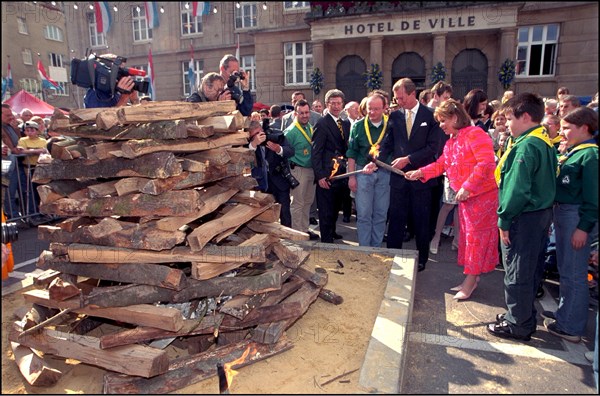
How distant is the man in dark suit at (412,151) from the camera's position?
214 inches

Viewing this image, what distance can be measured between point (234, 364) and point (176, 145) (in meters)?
1.84

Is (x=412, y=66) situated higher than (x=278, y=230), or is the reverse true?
(x=412, y=66)

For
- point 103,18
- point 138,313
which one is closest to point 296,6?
point 103,18

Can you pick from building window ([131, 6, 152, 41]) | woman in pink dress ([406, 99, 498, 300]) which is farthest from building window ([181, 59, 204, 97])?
woman in pink dress ([406, 99, 498, 300])

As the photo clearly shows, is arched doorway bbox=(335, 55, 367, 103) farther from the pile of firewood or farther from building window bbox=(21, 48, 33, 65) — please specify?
building window bbox=(21, 48, 33, 65)

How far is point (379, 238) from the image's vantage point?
6.09 metres

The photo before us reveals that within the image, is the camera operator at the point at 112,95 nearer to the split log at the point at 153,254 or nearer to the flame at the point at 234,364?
the split log at the point at 153,254

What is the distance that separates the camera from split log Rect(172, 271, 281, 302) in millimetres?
3539

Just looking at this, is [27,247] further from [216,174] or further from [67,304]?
[216,174]

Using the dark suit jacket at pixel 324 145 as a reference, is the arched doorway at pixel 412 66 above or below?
above

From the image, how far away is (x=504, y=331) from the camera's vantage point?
3930mm

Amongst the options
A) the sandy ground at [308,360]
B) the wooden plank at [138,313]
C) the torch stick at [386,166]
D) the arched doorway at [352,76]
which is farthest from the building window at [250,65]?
the wooden plank at [138,313]

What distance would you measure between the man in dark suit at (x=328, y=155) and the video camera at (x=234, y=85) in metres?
1.46

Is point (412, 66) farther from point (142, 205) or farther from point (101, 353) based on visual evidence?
point (101, 353)
